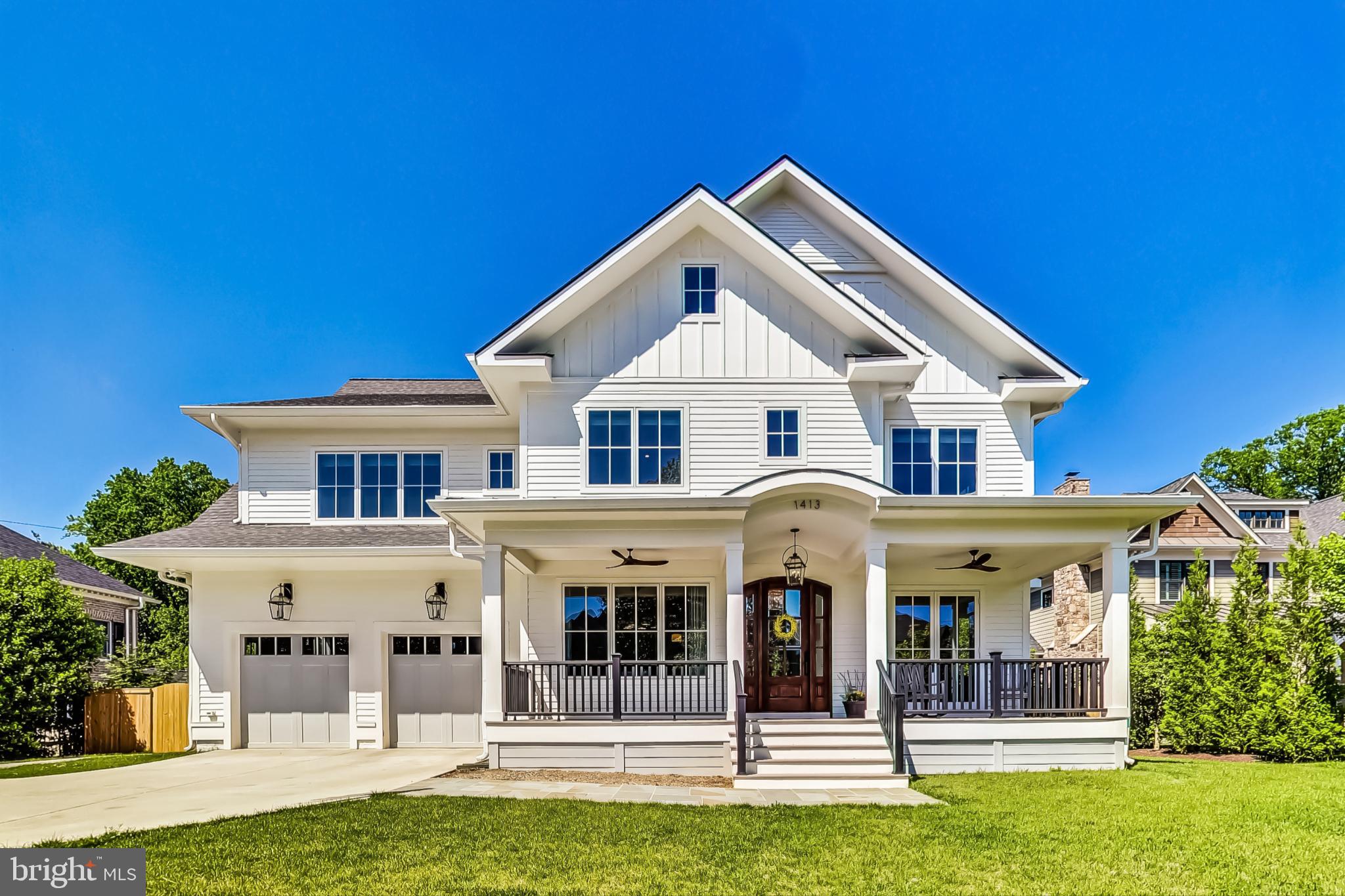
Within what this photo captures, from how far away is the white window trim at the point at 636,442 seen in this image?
13.8 m

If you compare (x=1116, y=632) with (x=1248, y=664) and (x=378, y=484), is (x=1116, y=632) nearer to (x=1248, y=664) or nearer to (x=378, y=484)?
(x=1248, y=664)

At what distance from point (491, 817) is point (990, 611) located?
9433mm

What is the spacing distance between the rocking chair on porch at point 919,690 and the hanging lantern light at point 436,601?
7.32 metres

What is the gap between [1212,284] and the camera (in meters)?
33.6

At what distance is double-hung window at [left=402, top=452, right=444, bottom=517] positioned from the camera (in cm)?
1553

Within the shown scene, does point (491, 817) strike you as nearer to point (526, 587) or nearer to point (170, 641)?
point (526, 587)

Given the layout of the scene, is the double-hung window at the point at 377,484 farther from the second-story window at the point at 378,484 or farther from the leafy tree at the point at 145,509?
the leafy tree at the point at 145,509

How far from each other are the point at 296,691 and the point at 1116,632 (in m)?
12.7

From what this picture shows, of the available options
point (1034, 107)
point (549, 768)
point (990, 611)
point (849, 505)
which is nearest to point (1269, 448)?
point (1034, 107)

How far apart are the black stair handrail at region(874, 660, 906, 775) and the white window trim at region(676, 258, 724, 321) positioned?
19.0 feet

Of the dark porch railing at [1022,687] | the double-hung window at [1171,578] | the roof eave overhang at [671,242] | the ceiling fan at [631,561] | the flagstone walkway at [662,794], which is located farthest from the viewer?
the double-hung window at [1171,578]

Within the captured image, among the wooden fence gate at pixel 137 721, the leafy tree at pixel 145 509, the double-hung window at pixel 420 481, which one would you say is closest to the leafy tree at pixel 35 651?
the wooden fence gate at pixel 137 721

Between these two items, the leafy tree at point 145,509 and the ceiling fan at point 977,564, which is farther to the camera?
the leafy tree at point 145,509

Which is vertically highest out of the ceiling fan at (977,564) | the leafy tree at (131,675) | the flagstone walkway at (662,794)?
the ceiling fan at (977,564)
